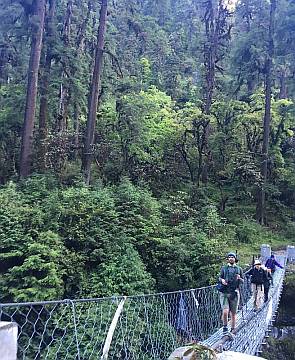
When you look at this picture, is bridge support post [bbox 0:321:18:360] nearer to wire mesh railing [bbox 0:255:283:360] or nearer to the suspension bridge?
the suspension bridge

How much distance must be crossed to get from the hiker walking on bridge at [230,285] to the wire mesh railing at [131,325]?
308mm

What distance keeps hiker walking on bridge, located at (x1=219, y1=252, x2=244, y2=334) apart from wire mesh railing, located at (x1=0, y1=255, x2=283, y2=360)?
31cm

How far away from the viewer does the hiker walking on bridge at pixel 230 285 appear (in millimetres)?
5312

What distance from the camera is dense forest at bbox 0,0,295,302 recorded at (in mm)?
7977

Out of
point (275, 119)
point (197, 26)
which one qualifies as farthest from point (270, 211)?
point (197, 26)

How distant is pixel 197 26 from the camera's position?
81.1ft

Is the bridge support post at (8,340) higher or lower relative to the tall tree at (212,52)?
lower

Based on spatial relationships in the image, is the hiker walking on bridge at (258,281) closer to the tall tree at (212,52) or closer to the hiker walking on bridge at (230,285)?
the hiker walking on bridge at (230,285)

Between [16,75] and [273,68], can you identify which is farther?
[273,68]

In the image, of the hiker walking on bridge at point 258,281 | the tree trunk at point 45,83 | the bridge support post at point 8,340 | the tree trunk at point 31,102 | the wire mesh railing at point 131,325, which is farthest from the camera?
the tree trunk at point 45,83

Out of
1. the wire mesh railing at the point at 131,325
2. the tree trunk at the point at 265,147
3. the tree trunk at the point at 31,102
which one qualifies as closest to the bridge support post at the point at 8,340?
the wire mesh railing at the point at 131,325

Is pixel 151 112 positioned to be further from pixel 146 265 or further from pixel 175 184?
pixel 146 265

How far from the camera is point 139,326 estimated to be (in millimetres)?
6695

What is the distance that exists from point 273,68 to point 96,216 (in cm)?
959
